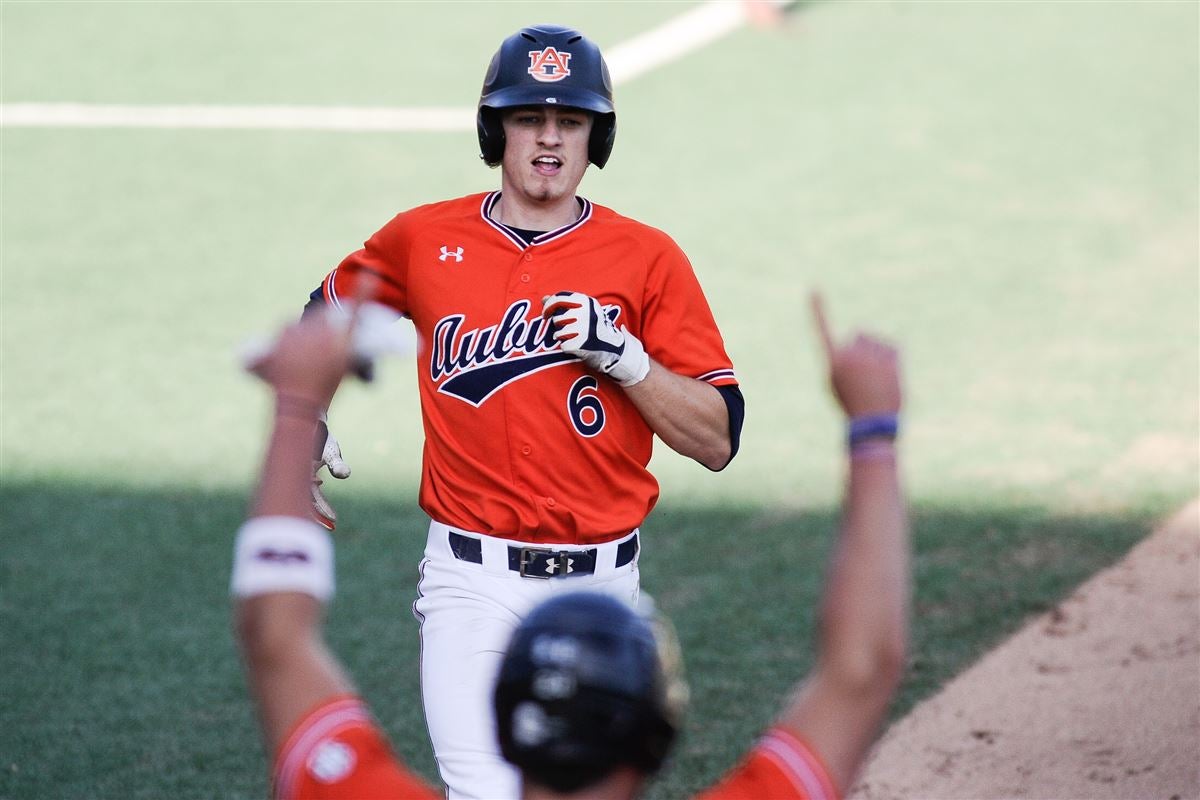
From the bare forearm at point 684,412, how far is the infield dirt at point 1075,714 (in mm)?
1633

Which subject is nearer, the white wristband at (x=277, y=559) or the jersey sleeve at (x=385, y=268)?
the white wristband at (x=277, y=559)

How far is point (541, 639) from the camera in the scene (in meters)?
1.89

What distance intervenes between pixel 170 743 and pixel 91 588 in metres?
1.37

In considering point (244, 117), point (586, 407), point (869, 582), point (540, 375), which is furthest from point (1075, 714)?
point (244, 117)

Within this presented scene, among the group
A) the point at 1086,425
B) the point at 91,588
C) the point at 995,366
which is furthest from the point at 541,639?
the point at 995,366

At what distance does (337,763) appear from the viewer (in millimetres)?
1956

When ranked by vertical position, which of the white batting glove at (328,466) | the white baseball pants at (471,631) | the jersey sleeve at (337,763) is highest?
the jersey sleeve at (337,763)

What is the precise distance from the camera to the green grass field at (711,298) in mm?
5863

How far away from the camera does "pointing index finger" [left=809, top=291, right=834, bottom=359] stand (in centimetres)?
217

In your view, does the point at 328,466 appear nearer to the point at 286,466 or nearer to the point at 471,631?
the point at 471,631

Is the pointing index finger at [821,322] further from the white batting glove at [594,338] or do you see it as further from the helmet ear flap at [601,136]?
the helmet ear flap at [601,136]

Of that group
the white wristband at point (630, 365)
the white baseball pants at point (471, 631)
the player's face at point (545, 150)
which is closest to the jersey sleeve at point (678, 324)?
the white wristband at point (630, 365)

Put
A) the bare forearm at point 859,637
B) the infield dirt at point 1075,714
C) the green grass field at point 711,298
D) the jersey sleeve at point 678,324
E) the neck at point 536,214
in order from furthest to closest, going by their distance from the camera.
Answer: the green grass field at point 711,298, the infield dirt at point 1075,714, the neck at point 536,214, the jersey sleeve at point 678,324, the bare forearm at point 859,637

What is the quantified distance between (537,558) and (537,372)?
44cm
